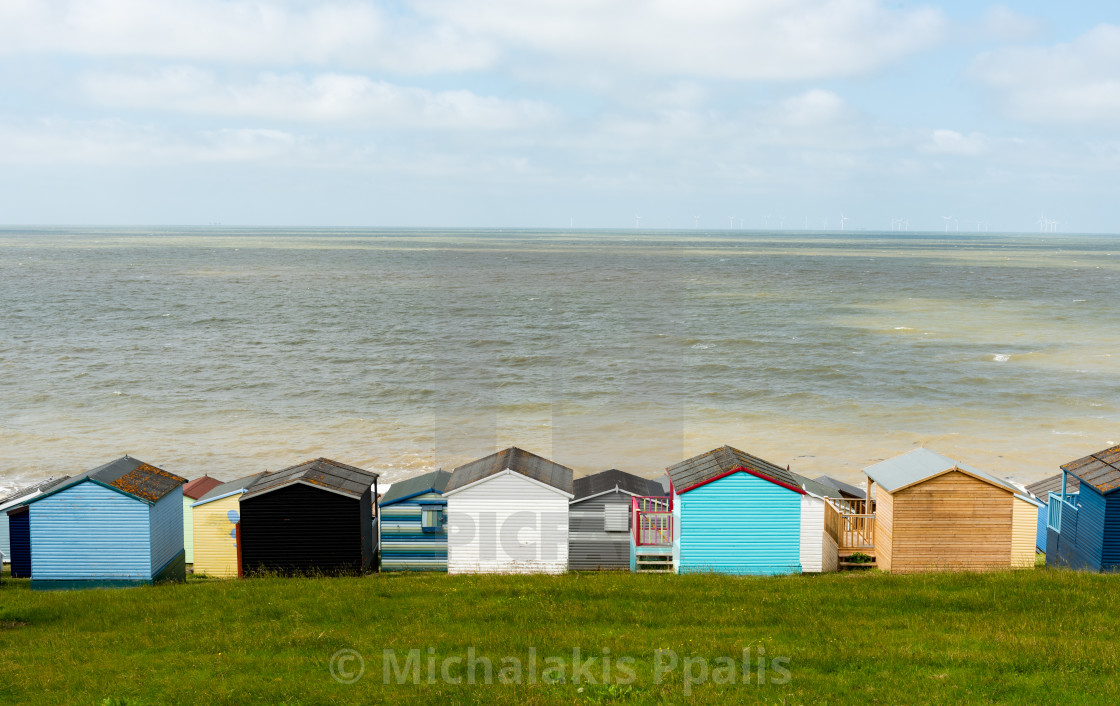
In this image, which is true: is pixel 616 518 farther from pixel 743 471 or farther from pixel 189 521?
pixel 189 521

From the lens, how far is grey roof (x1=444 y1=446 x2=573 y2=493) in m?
18.7

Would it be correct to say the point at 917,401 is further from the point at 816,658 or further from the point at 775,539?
the point at 816,658

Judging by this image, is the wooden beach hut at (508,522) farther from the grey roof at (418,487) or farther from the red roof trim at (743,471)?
the red roof trim at (743,471)

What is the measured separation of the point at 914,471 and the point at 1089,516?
385cm

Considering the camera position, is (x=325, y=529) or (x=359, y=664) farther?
(x=325, y=529)

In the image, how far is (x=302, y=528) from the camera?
18.1 meters

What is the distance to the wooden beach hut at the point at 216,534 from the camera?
20547 millimetres

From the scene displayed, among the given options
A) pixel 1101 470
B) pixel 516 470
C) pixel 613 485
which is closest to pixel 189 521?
pixel 516 470

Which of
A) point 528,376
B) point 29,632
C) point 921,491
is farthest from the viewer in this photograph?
point 528,376

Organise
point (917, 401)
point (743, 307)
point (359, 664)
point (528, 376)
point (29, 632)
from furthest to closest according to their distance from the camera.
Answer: point (743, 307)
point (528, 376)
point (917, 401)
point (29, 632)
point (359, 664)

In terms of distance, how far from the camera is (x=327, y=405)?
45938 mm

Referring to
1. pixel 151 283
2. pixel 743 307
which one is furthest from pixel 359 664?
pixel 151 283

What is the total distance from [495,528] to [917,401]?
3399 cm

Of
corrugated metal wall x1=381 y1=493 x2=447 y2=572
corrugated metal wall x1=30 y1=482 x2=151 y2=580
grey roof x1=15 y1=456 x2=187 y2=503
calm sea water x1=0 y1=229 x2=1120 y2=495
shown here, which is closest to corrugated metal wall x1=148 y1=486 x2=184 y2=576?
grey roof x1=15 y1=456 x2=187 y2=503
